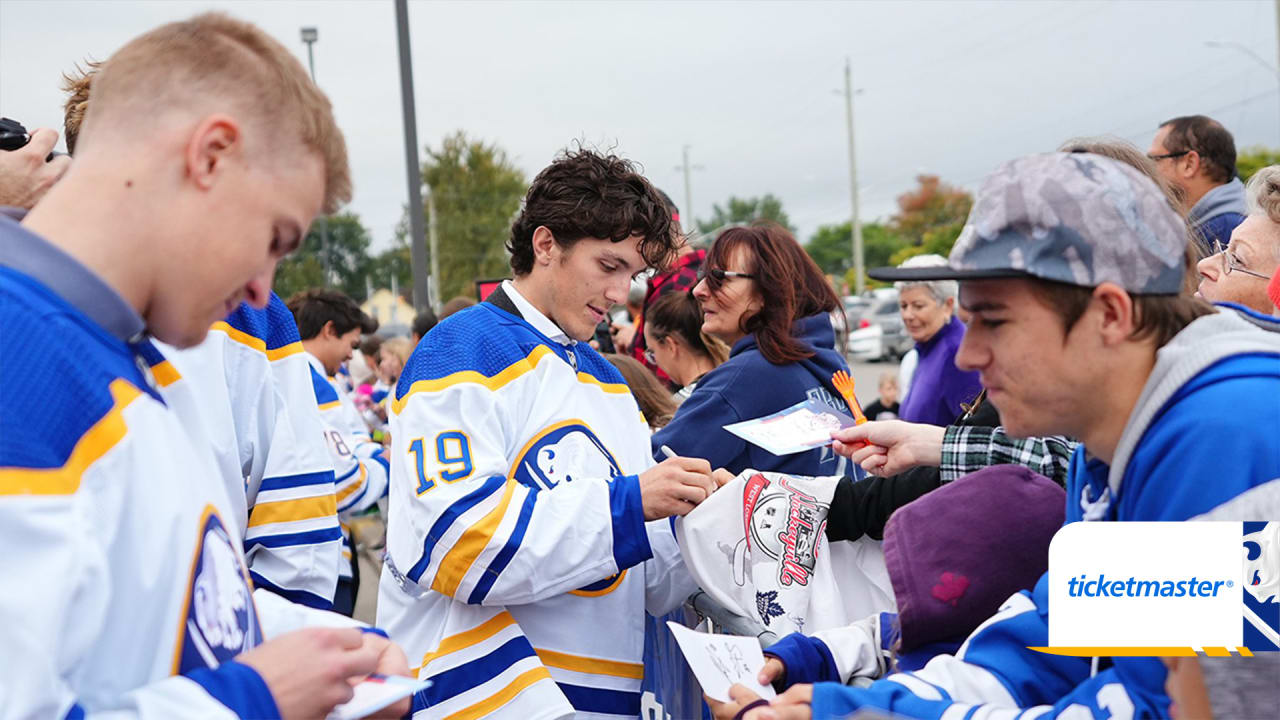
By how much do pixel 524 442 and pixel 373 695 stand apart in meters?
1.32

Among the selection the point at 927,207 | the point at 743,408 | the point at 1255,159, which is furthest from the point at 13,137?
the point at 927,207

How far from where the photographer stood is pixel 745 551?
9.16 feet

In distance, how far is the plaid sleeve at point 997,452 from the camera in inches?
99.7

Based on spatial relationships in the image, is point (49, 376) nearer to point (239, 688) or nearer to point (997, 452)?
point (239, 688)

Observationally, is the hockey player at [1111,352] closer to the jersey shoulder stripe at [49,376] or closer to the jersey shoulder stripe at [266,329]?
the jersey shoulder stripe at [49,376]

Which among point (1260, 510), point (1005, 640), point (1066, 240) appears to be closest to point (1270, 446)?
point (1260, 510)

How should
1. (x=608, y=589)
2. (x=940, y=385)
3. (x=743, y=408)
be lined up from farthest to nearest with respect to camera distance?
(x=940, y=385), (x=743, y=408), (x=608, y=589)

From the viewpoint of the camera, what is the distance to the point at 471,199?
3612 cm

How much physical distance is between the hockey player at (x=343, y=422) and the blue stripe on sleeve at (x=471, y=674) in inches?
112

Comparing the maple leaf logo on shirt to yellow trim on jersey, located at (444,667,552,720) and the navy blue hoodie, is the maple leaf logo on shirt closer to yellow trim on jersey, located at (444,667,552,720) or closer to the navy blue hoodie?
yellow trim on jersey, located at (444,667,552,720)

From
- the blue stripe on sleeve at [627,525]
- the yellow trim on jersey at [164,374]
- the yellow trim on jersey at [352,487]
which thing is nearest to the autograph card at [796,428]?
the blue stripe on sleeve at [627,525]

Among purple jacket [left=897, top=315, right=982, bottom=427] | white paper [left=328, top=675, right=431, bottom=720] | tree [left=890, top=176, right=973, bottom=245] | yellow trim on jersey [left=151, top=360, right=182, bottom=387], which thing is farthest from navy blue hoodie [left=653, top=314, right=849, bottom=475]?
tree [left=890, top=176, right=973, bottom=245]

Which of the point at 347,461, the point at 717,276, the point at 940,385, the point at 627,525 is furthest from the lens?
the point at 940,385

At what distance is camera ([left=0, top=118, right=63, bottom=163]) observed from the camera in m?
2.65
